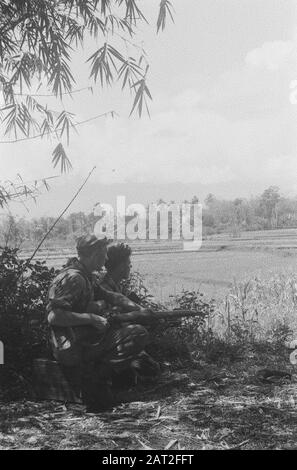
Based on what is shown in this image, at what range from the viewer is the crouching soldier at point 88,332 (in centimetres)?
369

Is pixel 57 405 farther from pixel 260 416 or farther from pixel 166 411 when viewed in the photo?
pixel 260 416

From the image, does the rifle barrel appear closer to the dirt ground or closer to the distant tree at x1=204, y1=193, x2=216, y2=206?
the dirt ground

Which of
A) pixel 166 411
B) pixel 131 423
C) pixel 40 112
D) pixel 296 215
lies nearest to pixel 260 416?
pixel 166 411

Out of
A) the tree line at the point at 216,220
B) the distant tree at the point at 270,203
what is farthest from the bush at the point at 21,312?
the distant tree at the point at 270,203

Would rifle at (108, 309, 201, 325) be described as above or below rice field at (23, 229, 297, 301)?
below

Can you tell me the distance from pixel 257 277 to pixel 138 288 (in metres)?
1.33

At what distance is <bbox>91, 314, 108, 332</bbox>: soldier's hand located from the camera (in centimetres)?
371

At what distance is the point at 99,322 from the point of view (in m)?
3.73

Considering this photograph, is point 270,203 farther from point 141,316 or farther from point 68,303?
point 68,303

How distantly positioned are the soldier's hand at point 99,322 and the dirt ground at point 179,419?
0.59m

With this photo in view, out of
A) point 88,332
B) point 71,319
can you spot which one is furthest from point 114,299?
point 71,319

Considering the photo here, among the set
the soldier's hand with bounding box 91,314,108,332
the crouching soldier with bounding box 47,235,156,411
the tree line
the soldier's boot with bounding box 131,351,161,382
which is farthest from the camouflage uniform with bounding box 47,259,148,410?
the tree line

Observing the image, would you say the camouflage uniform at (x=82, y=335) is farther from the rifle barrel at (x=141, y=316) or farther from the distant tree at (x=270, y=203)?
the distant tree at (x=270, y=203)

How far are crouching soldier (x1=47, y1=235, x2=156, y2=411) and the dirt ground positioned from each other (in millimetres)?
217
